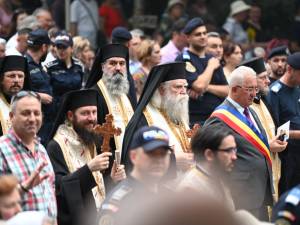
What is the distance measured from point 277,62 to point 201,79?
2028 millimetres

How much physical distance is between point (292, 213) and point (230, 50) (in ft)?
25.8

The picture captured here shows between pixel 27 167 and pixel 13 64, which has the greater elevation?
pixel 13 64

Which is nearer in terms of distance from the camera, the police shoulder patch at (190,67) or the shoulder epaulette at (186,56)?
the police shoulder patch at (190,67)

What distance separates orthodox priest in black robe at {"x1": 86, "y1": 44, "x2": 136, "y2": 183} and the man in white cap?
6.41 m

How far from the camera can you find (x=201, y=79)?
14375mm

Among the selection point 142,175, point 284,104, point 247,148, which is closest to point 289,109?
point 284,104

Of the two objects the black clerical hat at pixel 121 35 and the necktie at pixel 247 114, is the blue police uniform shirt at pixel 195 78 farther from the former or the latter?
the necktie at pixel 247 114

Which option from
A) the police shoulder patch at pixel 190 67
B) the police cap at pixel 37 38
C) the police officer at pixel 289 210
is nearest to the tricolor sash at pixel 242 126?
the police shoulder patch at pixel 190 67

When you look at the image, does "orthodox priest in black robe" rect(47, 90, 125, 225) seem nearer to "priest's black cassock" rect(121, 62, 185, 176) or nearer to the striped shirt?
"priest's black cassock" rect(121, 62, 185, 176)

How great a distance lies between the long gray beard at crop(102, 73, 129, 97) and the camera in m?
13.3

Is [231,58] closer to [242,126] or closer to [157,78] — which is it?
[157,78]

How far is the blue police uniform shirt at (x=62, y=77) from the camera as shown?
14.6m

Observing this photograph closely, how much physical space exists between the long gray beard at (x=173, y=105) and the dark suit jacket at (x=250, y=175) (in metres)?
0.84

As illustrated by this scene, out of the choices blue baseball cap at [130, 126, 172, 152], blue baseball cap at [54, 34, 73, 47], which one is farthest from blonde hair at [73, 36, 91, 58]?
blue baseball cap at [130, 126, 172, 152]
